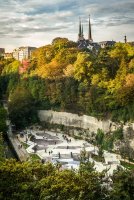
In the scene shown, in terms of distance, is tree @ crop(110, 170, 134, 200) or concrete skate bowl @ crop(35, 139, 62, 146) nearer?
tree @ crop(110, 170, 134, 200)

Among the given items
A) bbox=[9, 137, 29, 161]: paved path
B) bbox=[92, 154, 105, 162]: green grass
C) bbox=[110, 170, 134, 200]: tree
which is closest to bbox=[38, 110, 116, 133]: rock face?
bbox=[92, 154, 105, 162]: green grass

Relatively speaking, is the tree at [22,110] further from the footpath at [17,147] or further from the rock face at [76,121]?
the footpath at [17,147]

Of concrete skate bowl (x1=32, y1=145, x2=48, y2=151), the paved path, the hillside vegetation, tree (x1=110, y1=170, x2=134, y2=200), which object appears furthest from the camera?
the hillside vegetation

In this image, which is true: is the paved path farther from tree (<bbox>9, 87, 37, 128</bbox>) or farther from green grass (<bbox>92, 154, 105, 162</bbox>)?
tree (<bbox>9, 87, 37, 128</bbox>)

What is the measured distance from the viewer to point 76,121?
198 ft

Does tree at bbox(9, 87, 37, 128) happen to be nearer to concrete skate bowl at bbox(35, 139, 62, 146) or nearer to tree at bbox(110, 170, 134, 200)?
concrete skate bowl at bbox(35, 139, 62, 146)

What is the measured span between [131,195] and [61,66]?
46063mm

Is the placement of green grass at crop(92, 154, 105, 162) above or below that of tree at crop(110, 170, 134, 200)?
below

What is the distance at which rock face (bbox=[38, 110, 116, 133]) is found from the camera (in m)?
54.7

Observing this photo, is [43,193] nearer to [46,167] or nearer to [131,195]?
[46,167]

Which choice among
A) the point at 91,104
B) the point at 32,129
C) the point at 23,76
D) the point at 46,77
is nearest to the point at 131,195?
the point at 91,104

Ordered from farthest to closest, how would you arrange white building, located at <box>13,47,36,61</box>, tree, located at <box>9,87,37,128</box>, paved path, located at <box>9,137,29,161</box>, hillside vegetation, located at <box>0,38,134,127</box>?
white building, located at <box>13,47,36,61</box>, tree, located at <box>9,87,37,128</box>, hillside vegetation, located at <box>0,38,134,127</box>, paved path, located at <box>9,137,29,161</box>

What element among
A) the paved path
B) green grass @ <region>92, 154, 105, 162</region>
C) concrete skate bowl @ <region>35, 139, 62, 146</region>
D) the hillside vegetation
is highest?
the hillside vegetation

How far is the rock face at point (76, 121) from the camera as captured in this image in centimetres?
5467
